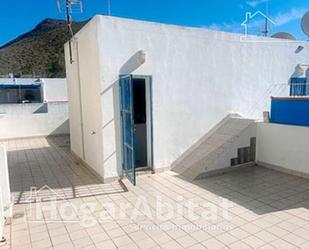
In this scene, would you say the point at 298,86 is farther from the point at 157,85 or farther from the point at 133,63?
the point at 133,63

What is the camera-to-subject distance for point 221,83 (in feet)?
23.1

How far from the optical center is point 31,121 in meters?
12.0

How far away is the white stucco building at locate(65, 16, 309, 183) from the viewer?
5.49 m

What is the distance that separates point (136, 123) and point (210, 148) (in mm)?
1991

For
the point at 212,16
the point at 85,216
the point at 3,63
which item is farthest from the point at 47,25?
the point at 85,216

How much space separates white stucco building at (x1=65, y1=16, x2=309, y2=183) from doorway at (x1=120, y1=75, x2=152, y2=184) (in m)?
0.02

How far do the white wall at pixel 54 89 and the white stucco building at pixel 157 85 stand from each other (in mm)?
13595

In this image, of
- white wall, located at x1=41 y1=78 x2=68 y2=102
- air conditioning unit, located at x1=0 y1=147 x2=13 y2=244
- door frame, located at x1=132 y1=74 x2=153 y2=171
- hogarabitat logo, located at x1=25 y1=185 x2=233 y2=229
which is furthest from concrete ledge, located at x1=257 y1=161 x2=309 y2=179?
white wall, located at x1=41 y1=78 x2=68 y2=102

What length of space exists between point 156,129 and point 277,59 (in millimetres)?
4923

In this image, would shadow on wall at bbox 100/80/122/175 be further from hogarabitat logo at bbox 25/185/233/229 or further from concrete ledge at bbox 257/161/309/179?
concrete ledge at bbox 257/161/309/179

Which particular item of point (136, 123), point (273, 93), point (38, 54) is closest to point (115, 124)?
point (136, 123)

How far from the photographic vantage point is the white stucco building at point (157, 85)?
5.49 m

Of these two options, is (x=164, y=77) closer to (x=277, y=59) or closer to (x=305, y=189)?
(x=305, y=189)

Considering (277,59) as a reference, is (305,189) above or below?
below
